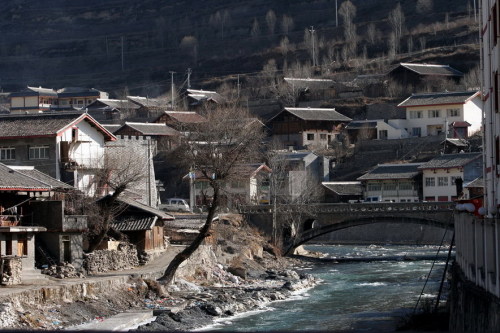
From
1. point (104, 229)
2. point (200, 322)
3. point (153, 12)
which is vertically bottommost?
point (200, 322)

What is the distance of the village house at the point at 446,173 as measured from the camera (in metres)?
74.4

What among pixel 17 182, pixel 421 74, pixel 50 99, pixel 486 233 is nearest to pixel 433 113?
pixel 421 74

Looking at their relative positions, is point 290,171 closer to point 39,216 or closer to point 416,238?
point 416,238

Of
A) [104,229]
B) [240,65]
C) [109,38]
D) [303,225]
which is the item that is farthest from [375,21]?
[104,229]

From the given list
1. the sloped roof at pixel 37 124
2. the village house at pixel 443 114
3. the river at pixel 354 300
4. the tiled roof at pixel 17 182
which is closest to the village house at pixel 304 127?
the village house at pixel 443 114

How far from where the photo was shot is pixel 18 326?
3016 cm

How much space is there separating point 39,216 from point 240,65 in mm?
106350

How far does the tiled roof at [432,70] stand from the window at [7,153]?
6031 centimetres

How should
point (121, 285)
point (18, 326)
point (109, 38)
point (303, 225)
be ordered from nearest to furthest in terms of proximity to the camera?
point (18, 326) → point (121, 285) → point (303, 225) → point (109, 38)

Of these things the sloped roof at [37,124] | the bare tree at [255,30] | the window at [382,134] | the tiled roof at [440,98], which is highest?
the bare tree at [255,30]

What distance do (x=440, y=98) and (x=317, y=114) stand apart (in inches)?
480

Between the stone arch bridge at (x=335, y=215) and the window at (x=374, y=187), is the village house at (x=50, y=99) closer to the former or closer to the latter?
the window at (x=374, y=187)

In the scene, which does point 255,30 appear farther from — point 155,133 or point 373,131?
point 373,131

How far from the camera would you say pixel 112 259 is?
44094 millimetres
